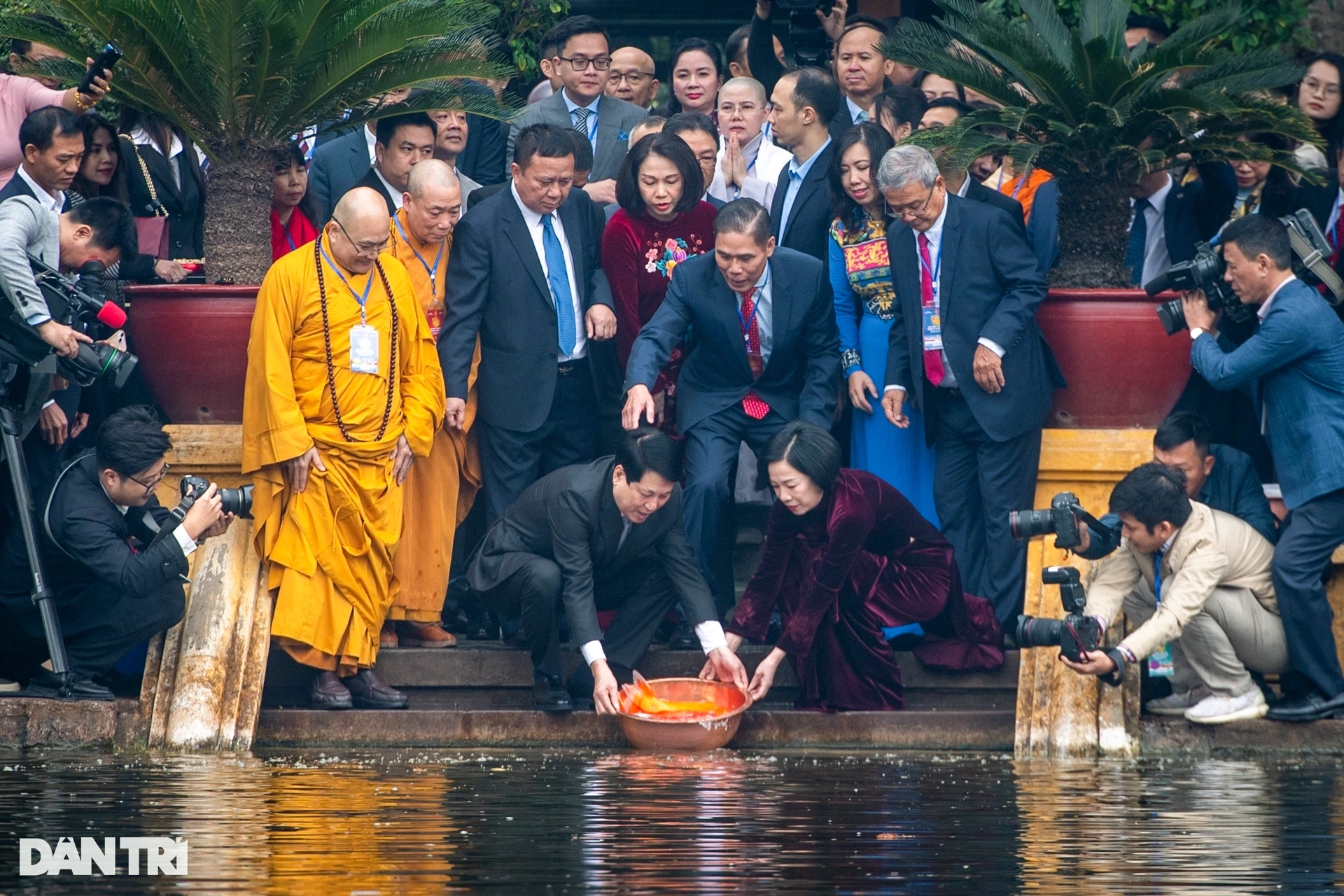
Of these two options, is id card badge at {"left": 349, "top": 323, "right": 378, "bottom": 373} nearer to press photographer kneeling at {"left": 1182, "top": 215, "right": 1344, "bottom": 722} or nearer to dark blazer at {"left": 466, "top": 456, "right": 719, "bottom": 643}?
dark blazer at {"left": 466, "top": 456, "right": 719, "bottom": 643}

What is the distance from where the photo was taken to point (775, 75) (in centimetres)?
1102

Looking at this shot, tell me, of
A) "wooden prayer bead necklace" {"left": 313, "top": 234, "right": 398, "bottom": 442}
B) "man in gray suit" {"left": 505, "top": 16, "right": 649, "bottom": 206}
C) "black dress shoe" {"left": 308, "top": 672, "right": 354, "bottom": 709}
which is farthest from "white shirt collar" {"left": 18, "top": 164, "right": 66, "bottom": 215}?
"man in gray suit" {"left": 505, "top": 16, "right": 649, "bottom": 206}

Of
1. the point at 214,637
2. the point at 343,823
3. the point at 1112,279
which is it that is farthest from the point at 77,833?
the point at 1112,279

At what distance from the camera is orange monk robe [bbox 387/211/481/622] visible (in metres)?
8.39

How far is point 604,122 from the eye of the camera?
10.1 m

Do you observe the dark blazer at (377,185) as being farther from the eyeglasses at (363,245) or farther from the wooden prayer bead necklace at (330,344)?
the eyeglasses at (363,245)

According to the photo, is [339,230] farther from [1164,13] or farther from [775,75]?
[1164,13]

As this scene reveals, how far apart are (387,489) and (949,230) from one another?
2546 millimetres

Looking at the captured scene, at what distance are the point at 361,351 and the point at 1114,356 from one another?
309 cm

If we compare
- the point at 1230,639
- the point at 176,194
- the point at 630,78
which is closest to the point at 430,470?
the point at 176,194

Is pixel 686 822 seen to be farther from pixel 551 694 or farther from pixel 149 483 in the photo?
pixel 149 483

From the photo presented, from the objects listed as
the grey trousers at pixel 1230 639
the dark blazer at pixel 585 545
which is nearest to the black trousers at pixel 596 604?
the dark blazer at pixel 585 545

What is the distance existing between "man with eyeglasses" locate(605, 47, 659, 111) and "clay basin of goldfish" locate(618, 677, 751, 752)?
3.75 metres

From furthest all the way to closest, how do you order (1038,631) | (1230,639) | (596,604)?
(596,604), (1230,639), (1038,631)
